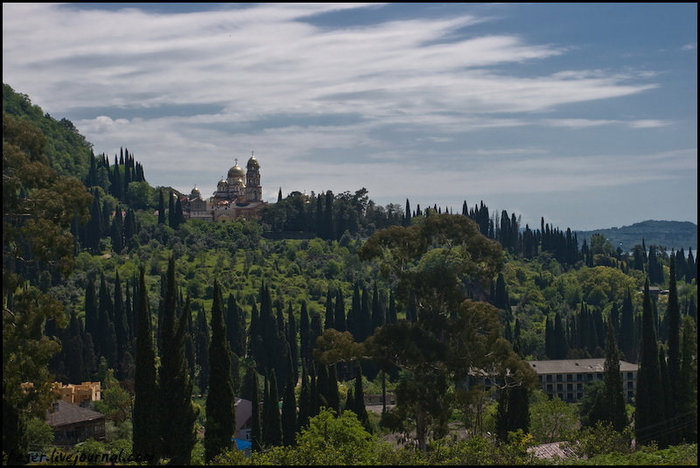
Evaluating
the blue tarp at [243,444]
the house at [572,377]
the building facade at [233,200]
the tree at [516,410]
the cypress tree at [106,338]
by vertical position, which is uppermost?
the building facade at [233,200]

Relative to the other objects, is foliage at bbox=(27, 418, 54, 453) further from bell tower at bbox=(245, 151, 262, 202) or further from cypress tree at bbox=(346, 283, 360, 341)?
bell tower at bbox=(245, 151, 262, 202)

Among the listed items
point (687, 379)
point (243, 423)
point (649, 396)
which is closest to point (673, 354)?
point (687, 379)

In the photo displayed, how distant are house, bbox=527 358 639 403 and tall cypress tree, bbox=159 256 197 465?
59.5 m

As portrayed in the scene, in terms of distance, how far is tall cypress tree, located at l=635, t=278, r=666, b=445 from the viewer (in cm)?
5141

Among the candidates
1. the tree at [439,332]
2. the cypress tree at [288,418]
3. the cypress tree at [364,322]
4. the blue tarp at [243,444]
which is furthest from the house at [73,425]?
the cypress tree at [364,322]

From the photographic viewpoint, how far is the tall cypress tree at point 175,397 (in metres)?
36.8

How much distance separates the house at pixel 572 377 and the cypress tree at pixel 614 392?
30.5 metres

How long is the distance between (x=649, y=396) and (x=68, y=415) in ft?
122

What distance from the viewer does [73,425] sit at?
2422 inches

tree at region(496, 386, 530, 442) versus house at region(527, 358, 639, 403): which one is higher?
tree at region(496, 386, 530, 442)

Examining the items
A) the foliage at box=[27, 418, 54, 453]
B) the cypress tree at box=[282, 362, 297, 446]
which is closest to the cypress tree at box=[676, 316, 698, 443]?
the cypress tree at box=[282, 362, 297, 446]

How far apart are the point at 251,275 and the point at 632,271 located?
63.8 m

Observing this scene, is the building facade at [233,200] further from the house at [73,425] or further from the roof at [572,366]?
the house at [73,425]

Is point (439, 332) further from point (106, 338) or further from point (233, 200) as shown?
point (233, 200)
